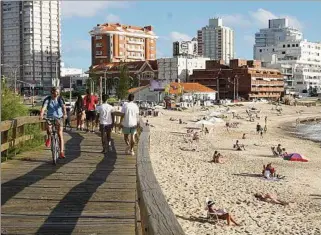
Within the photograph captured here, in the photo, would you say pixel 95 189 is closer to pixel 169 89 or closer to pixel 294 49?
pixel 169 89

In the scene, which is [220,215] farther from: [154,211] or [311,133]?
[311,133]

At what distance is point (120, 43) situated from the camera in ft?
453

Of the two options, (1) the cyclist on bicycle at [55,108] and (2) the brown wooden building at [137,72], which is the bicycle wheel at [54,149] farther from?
(2) the brown wooden building at [137,72]

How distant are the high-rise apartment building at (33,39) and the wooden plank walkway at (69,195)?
133 m

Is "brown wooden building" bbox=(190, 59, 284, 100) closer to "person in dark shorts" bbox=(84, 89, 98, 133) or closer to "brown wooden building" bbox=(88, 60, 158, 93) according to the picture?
"brown wooden building" bbox=(88, 60, 158, 93)

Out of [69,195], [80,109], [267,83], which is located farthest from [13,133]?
[267,83]

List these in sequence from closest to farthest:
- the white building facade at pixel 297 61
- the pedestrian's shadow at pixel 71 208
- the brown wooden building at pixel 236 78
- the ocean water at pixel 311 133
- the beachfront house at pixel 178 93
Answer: the pedestrian's shadow at pixel 71 208, the ocean water at pixel 311 133, the beachfront house at pixel 178 93, the brown wooden building at pixel 236 78, the white building facade at pixel 297 61

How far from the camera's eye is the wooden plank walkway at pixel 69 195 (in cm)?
501

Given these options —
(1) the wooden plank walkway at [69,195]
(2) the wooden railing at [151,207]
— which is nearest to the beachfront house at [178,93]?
(1) the wooden plank walkway at [69,195]

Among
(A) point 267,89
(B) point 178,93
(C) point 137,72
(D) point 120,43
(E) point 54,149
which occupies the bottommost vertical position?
(E) point 54,149

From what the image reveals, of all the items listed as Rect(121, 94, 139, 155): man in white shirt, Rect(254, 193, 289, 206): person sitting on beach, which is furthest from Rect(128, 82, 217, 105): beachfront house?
Rect(121, 94, 139, 155): man in white shirt

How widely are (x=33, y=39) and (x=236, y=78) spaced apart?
64745 mm

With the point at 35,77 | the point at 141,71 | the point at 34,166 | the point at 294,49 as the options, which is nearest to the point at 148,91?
the point at 141,71

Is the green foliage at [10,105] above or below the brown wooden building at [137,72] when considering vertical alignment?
below
